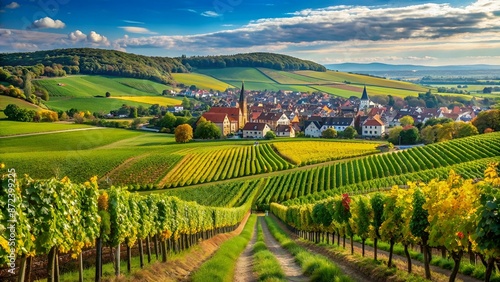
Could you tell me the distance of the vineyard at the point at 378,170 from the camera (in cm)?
6400

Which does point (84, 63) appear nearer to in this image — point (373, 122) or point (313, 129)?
point (313, 129)

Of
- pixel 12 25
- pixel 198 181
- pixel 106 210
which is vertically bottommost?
pixel 198 181

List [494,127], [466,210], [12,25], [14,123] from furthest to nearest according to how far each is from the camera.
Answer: [494,127] < [14,123] < [12,25] < [466,210]

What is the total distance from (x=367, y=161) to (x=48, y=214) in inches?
2723

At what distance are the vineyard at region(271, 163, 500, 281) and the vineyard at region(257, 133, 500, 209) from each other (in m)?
38.5

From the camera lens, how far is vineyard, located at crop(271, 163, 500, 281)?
9.34 m

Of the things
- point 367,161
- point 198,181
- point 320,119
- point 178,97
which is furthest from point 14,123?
point 178,97

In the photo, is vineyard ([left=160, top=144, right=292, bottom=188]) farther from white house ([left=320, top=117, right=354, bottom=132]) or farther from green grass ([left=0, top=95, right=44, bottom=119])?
white house ([left=320, top=117, right=354, bottom=132])

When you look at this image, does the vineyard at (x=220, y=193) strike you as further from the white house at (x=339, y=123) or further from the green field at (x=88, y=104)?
the white house at (x=339, y=123)

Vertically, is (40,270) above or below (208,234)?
above

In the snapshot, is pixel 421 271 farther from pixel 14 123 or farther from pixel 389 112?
pixel 389 112

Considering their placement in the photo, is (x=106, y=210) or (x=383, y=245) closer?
(x=106, y=210)

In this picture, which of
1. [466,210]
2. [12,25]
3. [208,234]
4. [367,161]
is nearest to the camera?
[466,210]

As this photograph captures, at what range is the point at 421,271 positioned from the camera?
1609cm
